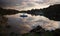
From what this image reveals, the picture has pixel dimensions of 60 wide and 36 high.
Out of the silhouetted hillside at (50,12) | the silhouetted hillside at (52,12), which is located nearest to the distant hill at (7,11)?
the silhouetted hillside at (50,12)

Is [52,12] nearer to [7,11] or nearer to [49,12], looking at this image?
[49,12]

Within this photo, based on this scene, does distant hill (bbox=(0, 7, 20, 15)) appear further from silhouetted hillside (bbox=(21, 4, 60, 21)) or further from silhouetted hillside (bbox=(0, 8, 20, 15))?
silhouetted hillside (bbox=(21, 4, 60, 21))

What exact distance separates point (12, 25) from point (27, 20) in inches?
13.6

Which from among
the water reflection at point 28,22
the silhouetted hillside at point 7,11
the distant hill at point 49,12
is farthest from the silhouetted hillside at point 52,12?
the silhouetted hillside at point 7,11

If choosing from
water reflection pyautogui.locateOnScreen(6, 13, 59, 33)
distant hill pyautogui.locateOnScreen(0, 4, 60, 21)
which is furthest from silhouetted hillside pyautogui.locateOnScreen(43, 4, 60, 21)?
water reflection pyautogui.locateOnScreen(6, 13, 59, 33)

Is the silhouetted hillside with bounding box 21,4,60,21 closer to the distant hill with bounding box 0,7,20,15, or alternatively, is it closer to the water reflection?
the water reflection

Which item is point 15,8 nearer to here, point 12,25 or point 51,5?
point 12,25

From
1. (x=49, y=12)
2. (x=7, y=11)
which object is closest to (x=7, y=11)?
(x=7, y=11)

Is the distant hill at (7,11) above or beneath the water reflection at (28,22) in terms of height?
above

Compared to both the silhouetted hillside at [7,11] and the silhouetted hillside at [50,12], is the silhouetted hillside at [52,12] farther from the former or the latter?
the silhouetted hillside at [7,11]

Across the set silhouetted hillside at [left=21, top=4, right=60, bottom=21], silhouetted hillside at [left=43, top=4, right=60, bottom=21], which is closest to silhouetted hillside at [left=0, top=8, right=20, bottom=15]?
silhouetted hillside at [left=21, top=4, right=60, bottom=21]

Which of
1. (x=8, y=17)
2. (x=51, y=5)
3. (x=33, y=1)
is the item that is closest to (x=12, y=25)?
(x=8, y=17)

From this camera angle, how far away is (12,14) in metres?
3.02

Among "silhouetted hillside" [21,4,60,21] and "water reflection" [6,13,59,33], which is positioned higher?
"silhouetted hillside" [21,4,60,21]
